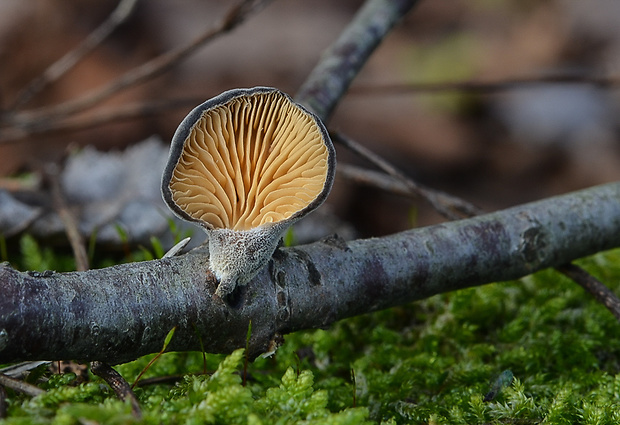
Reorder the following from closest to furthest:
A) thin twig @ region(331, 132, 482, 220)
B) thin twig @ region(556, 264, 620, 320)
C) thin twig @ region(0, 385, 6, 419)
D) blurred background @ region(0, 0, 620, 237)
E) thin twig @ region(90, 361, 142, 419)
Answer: thin twig @ region(0, 385, 6, 419) → thin twig @ region(90, 361, 142, 419) → thin twig @ region(556, 264, 620, 320) → thin twig @ region(331, 132, 482, 220) → blurred background @ region(0, 0, 620, 237)

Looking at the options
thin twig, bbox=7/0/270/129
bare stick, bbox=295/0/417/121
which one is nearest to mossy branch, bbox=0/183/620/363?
bare stick, bbox=295/0/417/121

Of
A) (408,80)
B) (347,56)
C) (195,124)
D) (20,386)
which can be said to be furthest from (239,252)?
(408,80)

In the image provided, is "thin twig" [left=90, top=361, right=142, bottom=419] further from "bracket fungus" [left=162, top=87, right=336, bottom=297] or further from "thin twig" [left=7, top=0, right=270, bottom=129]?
"thin twig" [left=7, top=0, right=270, bottom=129]

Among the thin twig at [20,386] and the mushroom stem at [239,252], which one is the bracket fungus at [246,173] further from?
the thin twig at [20,386]

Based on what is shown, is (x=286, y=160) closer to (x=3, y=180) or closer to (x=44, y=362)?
(x=44, y=362)

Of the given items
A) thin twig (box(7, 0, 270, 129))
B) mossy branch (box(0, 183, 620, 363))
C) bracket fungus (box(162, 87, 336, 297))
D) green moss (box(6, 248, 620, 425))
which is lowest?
green moss (box(6, 248, 620, 425))

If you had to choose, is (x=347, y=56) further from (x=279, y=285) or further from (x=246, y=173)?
(x=279, y=285)

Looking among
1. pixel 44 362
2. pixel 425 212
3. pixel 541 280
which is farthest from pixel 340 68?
pixel 425 212
